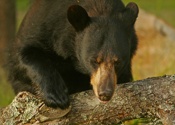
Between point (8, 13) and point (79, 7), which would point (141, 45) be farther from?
point (79, 7)

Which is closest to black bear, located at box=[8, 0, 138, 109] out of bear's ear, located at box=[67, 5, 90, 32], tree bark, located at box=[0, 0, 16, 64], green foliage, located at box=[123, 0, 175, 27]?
bear's ear, located at box=[67, 5, 90, 32]

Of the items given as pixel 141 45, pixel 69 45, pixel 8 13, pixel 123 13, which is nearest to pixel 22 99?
pixel 69 45

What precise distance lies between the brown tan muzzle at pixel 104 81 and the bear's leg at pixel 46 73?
1.07 feet

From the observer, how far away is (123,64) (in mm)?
4840

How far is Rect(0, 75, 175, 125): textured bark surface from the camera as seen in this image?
182 inches

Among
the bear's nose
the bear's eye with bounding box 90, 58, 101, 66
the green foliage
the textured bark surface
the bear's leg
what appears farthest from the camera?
the green foliage

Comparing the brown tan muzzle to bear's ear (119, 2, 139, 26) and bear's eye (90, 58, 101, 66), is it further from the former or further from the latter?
bear's ear (119, 2, 139, 26)

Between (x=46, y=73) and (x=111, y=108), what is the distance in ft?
2.78

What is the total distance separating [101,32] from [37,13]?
103 centimetres

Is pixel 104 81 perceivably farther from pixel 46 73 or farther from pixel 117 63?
pixel 46 73

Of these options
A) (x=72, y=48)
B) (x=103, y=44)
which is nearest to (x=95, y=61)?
(x=103, y=44)

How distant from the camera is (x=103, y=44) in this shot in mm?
4781

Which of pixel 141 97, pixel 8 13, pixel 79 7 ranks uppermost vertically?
pixel 79 7

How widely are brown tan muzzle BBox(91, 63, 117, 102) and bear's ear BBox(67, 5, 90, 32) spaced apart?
1.69 feet
